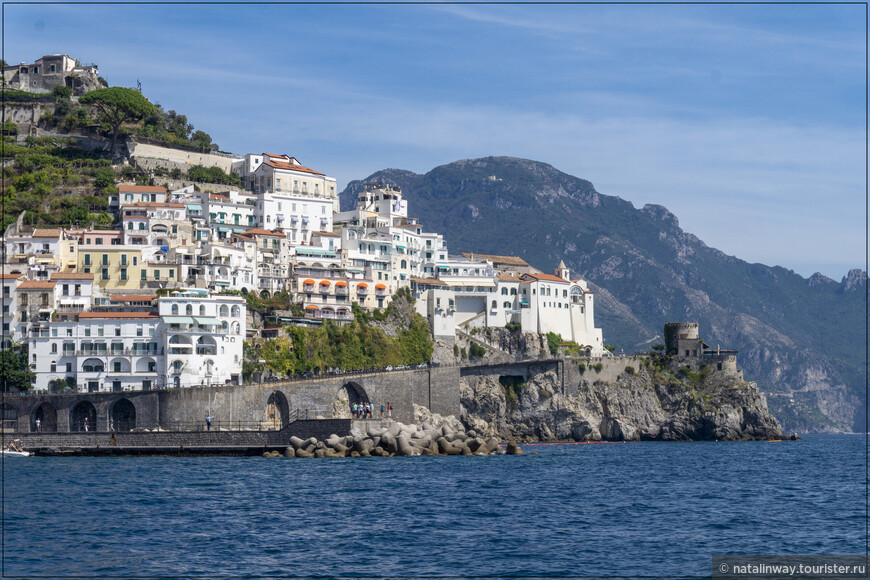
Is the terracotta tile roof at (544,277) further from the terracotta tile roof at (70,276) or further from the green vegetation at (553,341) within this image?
the terracotta tile roof at (70,276)

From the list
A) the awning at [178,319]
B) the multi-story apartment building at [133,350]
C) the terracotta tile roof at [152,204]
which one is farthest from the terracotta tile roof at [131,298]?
the terracotta tile roof at [152,204]

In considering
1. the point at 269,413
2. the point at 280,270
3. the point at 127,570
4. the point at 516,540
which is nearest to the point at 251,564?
the point at 127,570

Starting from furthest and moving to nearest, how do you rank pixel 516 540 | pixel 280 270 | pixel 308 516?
pixel 280 270 → pixel 308 516 → pixel 516 540

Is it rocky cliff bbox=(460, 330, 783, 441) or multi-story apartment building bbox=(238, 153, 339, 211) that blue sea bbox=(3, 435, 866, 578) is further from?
multi-story apartment building bbox=(238, 153, 339, 211)

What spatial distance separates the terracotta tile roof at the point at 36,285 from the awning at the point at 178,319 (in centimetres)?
1067

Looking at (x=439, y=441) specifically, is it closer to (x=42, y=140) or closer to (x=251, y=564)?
(x=251, y=564)

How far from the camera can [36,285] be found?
3656 inches

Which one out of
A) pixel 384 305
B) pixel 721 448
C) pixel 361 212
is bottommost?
pixel 721 448

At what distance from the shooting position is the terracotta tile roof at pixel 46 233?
324 ft

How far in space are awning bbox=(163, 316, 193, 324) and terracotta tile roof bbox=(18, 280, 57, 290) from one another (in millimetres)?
10672

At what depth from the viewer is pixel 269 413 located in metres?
88.0

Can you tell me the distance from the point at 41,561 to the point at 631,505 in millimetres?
26026

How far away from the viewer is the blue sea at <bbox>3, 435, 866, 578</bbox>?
121ft

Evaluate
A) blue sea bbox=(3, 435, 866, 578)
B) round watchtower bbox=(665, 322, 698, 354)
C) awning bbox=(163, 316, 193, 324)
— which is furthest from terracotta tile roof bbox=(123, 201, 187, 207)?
round watchtower bbox=(665, 322, 698, 354)
